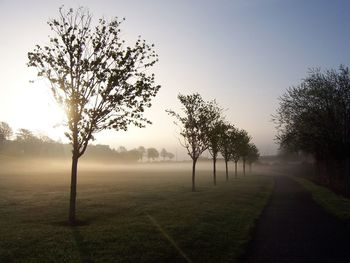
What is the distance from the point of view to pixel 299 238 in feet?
51.5

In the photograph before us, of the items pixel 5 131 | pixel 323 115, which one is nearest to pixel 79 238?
pixel 323 115

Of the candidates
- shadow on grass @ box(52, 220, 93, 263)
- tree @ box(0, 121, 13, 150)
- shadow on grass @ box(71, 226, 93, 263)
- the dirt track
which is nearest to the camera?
shadow on grass @ box(71, 226, 93, 263)

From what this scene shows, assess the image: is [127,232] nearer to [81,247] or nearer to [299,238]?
[81,247]

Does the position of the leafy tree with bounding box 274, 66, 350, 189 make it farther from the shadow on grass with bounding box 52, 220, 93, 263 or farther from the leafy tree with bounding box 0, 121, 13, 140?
the leafy tree with bounding box 0, 121, 13, 140

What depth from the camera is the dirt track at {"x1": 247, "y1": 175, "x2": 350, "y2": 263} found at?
1266 cm

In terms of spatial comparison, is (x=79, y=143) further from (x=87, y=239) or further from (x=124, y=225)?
(x=87, y=239)

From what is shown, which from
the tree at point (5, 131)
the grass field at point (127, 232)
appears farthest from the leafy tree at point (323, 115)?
the tree at point (5, 131)

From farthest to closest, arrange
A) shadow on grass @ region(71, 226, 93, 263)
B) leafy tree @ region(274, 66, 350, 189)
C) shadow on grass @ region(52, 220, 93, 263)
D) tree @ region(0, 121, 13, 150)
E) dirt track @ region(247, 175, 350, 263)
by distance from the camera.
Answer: tree @ region(0, 121, 13, 150), leafy tree @ region(274, 66, 350, 189), dirt track @ region(247, 175, 350, 263), shadow on grass @ region(52, 220, 93, 263), shadow on grass @ region(71, 226, 93, 263)

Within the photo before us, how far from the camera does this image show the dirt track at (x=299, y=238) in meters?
12.7

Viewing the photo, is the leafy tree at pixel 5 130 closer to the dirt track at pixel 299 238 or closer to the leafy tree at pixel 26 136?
the leafy tree at pixel 26 136

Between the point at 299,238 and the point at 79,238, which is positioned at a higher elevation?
the point at 79,238

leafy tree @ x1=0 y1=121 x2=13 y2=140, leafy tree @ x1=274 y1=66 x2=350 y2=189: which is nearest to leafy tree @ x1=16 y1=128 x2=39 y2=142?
leafy tree @ x1=0 y1=121 x2=13 y2=140

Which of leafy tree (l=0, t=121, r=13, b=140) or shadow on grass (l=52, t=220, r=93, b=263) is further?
leafy tree (l=0, t=121, r=13, b=140)

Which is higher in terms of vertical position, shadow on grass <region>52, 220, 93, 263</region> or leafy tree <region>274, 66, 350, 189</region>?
leafy tree <region>274, 66, 350, 189</region>
